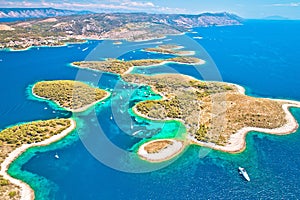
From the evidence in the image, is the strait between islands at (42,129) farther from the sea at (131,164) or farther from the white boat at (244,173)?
the white boat at (244,173)

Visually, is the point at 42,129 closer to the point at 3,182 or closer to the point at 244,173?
the point at 3,182

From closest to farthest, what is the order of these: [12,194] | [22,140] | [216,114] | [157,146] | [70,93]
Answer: [12,194] → [157,146] → [22,140] → [216,114] → [70,93]

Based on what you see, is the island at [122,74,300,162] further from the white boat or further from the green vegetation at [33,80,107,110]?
the green vegetation at [33,80,107,110]

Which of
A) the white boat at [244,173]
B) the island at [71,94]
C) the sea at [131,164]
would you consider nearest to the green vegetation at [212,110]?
the sea at [131,164]

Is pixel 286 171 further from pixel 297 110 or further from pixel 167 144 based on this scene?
pixel 297 110

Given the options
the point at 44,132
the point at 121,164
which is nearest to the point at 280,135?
the point at 121,164

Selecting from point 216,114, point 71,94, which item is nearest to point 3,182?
point 71,94

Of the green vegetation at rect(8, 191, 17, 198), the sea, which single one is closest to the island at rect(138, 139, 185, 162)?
the sea
